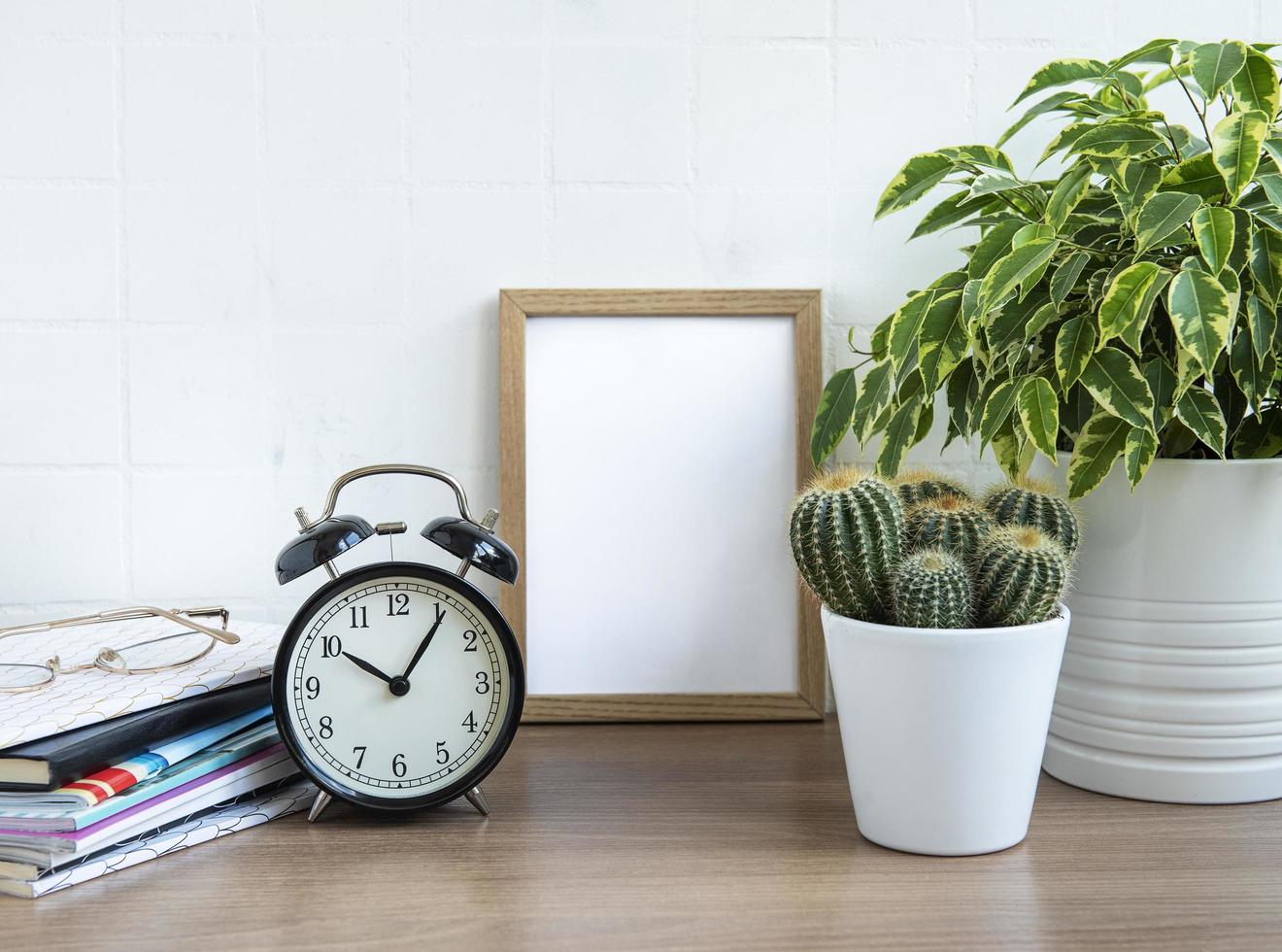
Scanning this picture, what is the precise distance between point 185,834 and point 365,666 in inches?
6.6

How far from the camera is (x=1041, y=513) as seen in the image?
0.77 meters

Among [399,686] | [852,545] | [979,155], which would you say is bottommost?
[399,686]

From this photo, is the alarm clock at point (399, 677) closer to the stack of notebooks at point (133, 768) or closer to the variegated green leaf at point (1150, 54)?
the stack of notebooks at point (133, 768)

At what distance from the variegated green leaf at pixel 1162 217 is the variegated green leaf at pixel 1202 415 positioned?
116mm

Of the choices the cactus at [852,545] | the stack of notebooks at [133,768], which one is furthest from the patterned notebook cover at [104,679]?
the cactus at [852,545]

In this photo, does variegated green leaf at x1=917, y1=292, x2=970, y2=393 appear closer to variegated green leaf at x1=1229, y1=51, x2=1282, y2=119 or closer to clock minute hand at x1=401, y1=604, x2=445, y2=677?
variegated green leaf at x1=1229, y1=51, x2=1282, y2=119

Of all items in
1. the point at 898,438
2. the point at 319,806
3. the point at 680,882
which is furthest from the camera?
the point at 898,438

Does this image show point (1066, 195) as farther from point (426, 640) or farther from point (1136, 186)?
point (426, 640)

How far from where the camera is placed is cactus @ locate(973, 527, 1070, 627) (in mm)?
701

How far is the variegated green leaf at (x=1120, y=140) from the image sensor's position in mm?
776

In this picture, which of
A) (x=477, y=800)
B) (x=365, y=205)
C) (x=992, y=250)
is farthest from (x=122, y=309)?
(x=992, y=250)

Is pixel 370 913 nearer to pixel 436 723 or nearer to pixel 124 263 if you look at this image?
pixel 436 723

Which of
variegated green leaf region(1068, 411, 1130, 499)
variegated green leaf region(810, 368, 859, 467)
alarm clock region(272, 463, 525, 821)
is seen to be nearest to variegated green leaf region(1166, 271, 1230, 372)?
variegated green leaf region(1068, 411, 1130, 499)

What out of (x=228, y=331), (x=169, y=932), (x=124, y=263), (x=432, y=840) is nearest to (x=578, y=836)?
(x=432, y=840)
